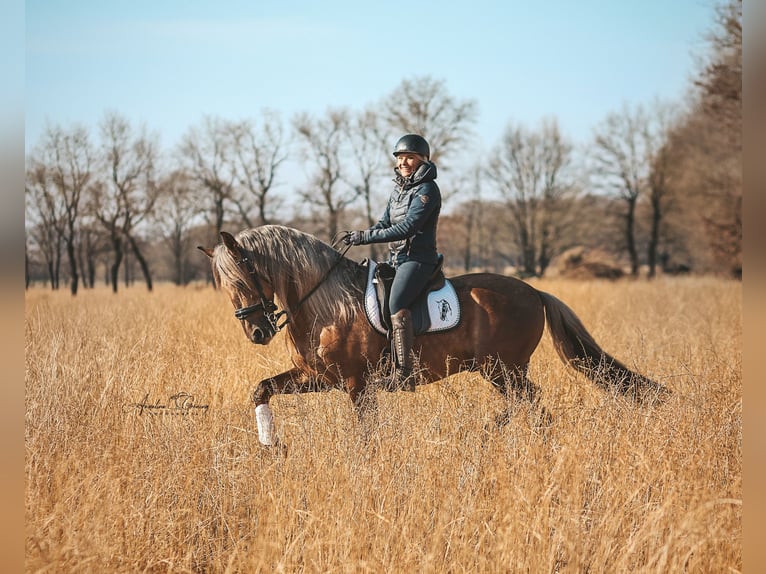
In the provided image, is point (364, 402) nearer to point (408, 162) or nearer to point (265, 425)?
point (265, 425)

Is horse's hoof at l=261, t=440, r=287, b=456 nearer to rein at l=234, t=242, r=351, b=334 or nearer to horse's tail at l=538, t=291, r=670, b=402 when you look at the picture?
rein at l=234, t=242, r=351, b=334

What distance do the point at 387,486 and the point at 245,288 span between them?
6.57 feet

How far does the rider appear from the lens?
527 centimetres

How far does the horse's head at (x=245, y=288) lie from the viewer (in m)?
5.09

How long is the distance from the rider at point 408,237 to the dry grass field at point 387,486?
1.65 ft

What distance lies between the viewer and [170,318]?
11414mm

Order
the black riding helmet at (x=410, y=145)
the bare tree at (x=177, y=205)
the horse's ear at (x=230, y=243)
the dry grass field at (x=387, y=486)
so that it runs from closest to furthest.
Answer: the dry grass field at (x=387, y=486) → the horse's ear at (x=230, y=243) → the black riding helmet at (x=410, y=145) → the bare tree at (x=177, y=205)

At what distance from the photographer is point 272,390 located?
16.8ft

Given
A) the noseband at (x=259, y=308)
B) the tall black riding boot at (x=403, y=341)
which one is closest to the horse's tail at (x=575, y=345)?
the tall black riding boot at (x=403, y=341)

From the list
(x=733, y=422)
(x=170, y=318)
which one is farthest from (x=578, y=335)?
(x=170, y=318)

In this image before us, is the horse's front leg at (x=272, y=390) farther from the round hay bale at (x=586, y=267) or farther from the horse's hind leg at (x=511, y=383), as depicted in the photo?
the round hay bale at (x=586, y=267)

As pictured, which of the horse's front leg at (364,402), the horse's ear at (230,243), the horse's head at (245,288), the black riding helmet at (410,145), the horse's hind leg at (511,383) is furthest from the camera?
the horse's hind leg at (511,383)

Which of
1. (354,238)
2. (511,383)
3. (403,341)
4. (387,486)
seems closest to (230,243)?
(354,238)

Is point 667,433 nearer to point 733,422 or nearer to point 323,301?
point 733,422
